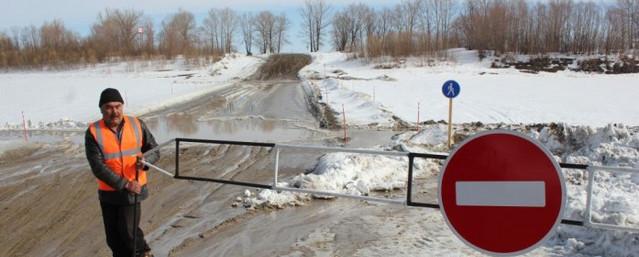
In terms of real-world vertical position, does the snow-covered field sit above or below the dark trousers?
below

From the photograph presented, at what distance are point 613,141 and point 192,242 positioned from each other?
852 centimetres

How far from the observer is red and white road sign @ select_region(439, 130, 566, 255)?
2.53 meters

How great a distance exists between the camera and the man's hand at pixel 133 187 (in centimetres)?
418

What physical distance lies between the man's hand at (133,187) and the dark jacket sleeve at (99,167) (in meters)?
0.05

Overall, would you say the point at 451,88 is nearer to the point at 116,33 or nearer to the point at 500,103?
the point at 500,103

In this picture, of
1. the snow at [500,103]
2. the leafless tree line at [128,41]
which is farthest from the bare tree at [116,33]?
the snow at [500,103]

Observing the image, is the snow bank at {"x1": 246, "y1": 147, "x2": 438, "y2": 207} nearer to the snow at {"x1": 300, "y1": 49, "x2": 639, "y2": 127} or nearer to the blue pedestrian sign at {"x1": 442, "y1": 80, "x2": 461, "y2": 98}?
the blue pedestrian sign at {"x1": 442, "y1": 80, "x2": 461, "y2": 98}

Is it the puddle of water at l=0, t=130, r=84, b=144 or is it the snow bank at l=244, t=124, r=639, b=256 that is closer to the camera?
the snow bank at l=244, t=124, r=639, b=256

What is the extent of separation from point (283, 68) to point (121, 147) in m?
52.1

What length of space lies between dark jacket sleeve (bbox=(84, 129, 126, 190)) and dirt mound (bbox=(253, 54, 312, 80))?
4225 centimetres

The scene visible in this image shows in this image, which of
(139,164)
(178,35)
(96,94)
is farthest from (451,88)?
(178,35)

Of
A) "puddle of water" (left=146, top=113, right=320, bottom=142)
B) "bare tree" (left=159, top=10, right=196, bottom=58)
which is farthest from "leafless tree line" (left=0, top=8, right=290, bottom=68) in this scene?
"puddle of water" (left=146, top=113, right=320, bottom=142)

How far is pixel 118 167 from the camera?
13.8 ft

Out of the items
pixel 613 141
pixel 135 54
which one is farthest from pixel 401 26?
pixel 613 141
